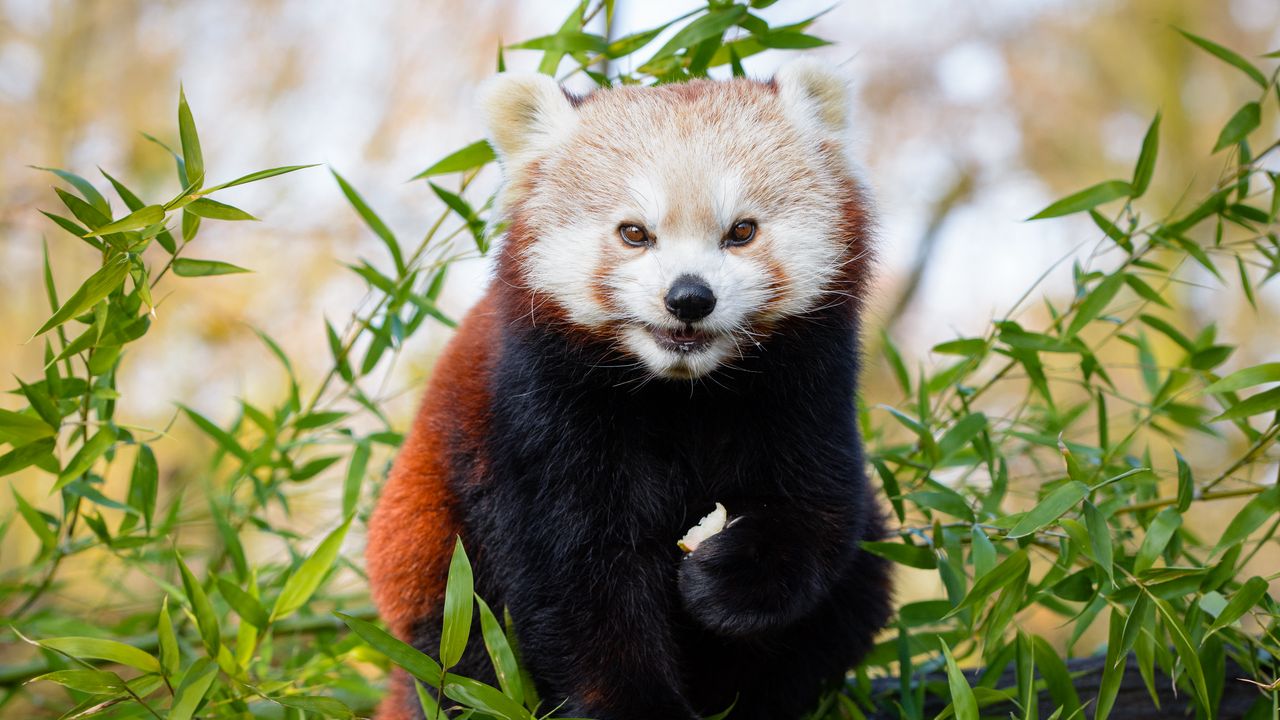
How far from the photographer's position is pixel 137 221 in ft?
5.25

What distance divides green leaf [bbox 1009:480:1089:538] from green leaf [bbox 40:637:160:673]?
1.51 meters

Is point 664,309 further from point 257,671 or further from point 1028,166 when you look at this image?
point 1028,166

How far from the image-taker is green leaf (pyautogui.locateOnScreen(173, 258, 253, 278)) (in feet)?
6.72

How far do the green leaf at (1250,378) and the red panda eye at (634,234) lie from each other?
44.8 inches

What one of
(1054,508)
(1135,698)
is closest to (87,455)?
(1054,508)

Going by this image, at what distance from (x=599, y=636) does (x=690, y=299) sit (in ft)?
2.26

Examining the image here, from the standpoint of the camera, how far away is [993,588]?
5.92 feet

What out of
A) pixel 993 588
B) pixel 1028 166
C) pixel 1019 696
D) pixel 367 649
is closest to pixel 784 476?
pixel 993 588

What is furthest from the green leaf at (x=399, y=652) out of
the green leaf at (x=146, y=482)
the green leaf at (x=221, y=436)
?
the green leaf at (x=221, y=436)

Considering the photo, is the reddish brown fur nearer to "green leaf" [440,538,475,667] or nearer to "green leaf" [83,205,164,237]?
"green leaf" [440,538,475,667]

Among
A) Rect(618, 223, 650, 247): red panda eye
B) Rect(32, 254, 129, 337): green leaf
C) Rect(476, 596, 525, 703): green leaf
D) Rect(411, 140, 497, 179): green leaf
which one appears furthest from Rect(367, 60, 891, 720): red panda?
Rect(32, 254, 129, 337): green leaf

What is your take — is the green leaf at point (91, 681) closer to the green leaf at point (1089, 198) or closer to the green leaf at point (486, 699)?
the green leaf at point (486, 699)

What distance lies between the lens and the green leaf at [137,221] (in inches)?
62.5

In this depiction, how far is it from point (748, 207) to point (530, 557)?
0.79 metres
